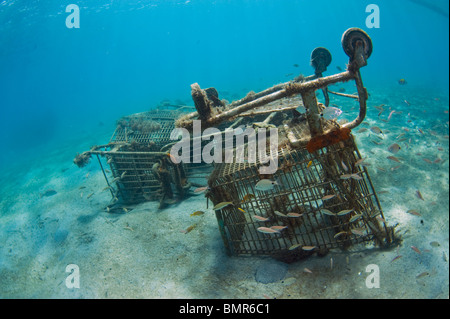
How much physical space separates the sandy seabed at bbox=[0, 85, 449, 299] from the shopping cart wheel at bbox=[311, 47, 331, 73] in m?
3.50

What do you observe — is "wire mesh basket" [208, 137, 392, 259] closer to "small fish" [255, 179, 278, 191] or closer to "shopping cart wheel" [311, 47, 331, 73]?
"small fish" [255, 179, 278, 191]

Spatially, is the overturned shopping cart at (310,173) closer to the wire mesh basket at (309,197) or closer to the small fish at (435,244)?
the wire mesh basket at (309,197)

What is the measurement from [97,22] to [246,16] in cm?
10035

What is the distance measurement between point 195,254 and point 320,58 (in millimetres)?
6381

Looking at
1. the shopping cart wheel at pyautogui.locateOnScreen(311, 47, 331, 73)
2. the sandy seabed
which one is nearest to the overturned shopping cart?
the sandy seabed

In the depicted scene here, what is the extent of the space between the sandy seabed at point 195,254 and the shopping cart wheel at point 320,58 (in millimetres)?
3500

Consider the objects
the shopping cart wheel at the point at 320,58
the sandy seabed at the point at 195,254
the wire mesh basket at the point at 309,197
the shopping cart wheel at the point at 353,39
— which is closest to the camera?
the shopping cart wheel at the point at 353,39

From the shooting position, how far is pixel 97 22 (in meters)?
52.6

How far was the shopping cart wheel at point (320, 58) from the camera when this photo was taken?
6293mm

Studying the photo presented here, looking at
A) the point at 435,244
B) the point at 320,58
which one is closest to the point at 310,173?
the point at 435,244

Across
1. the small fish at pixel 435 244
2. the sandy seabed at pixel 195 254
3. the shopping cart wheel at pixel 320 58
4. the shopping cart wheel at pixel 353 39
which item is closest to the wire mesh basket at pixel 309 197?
the sandy seabed at pixel 195 254

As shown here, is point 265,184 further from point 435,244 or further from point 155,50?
point 155,50

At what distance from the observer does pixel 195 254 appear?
16.0ft

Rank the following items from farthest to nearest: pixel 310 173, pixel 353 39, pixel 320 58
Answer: pixel 320 58
pixel 310 173
pixel 353 39
